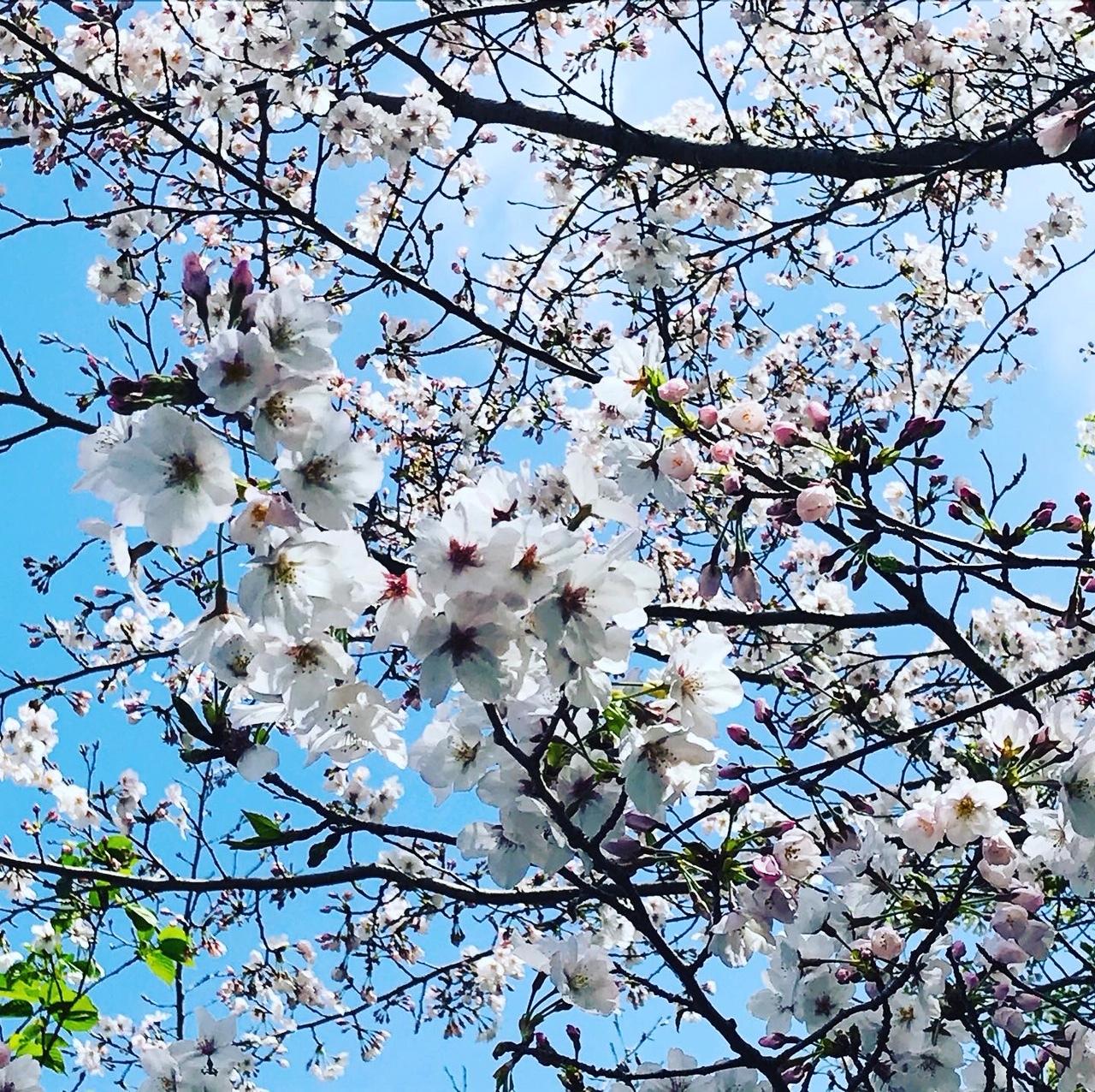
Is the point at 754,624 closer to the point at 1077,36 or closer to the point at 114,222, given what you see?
the point at 1077,36

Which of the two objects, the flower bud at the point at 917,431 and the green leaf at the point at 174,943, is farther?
the green leaf at the point at 174,943

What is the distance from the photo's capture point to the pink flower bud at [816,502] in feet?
5.83

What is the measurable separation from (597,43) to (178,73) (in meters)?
1.96

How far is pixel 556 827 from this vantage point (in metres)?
1.72

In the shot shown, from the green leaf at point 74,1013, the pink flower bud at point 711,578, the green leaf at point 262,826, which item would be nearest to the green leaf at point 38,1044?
the green leaf at point 74,1013

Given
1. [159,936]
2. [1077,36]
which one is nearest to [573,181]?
[1077,36]

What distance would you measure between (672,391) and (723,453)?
150 millimetres

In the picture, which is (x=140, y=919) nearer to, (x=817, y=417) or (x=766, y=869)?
(x=766, y=869)

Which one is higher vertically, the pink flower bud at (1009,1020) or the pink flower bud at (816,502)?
the pink flower bud at (816,502)

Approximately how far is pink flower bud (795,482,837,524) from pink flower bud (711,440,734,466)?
14 cm

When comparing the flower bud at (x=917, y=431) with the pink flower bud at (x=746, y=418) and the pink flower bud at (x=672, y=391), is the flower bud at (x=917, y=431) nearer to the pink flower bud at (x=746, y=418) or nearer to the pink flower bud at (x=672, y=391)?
the pink flower bud at (x=746, y=418)

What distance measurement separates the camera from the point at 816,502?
5.84 feet

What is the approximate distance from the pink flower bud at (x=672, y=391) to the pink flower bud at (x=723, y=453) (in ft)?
0.38

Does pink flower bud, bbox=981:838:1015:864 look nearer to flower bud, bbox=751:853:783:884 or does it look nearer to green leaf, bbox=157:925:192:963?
flower bud, bbox=751:853:783:884
